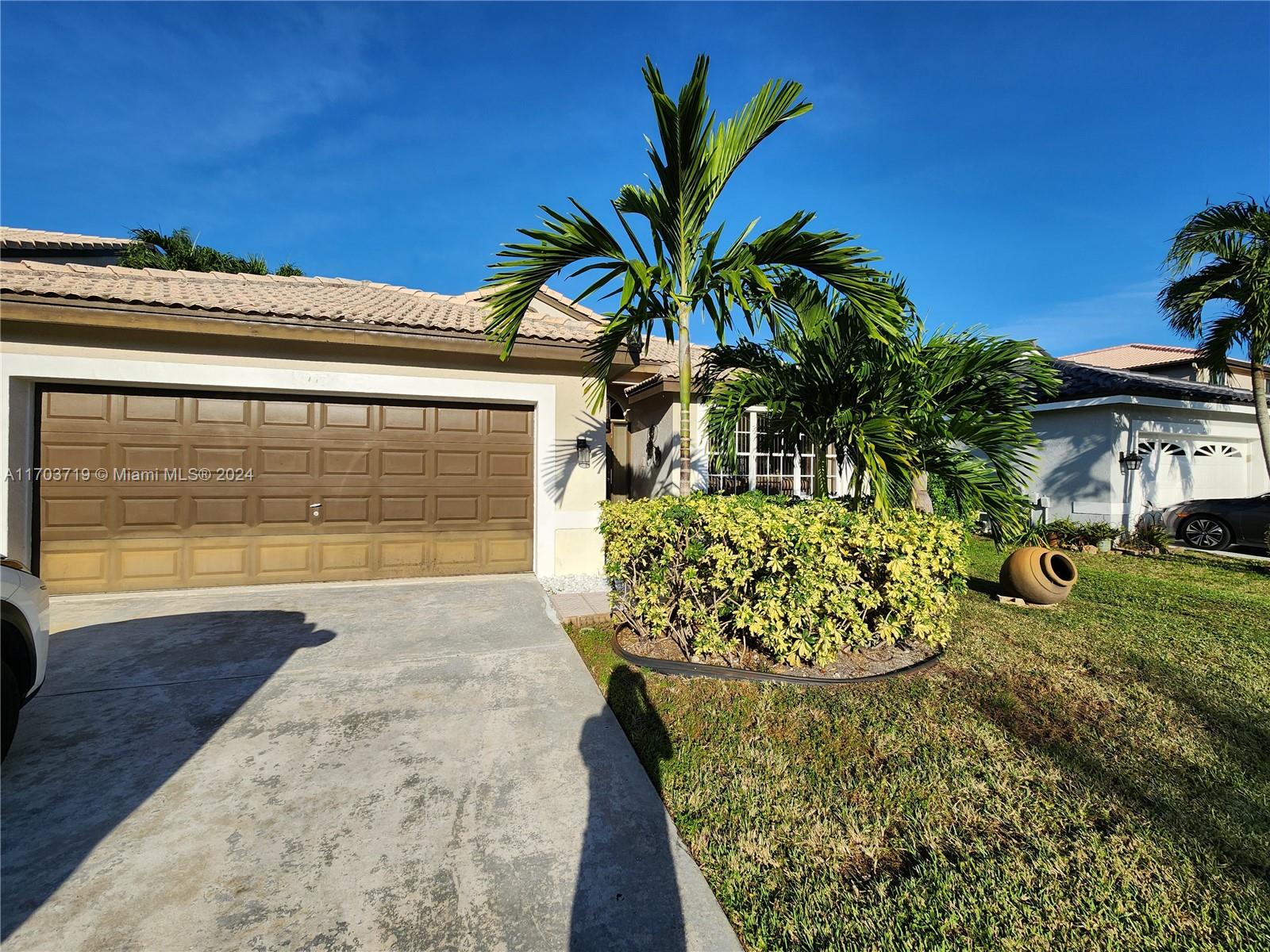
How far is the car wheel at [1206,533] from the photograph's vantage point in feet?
35.4

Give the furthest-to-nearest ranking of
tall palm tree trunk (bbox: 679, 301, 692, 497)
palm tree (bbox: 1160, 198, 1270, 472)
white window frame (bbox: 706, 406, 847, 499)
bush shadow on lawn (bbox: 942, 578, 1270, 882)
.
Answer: white window frame (bbox: 706, 406, 847, 499) → palm tree (bbox: 1160, 198, 1270, 472) → tall palm tree trunk (bbox: 679, 301, 692, 497) → bush shadow on lawn (bbox: 942, 578, 1270, 882)

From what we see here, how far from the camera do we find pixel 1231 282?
9141 mm

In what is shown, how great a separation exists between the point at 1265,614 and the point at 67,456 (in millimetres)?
13423

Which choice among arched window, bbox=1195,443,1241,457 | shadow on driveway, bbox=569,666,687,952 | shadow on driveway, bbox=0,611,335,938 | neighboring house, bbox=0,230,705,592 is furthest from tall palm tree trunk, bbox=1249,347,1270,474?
shadow on driveway, bbox=0,611,335,938

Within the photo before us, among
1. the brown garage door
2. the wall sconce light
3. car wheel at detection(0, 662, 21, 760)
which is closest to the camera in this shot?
car wheel at detection(0, 662, 21, 760)

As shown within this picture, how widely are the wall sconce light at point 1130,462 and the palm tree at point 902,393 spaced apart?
26.1 feet

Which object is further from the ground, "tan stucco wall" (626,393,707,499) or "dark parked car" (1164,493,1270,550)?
"tan stucco wall" (626,393,707,499)

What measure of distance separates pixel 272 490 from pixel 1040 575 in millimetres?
9128

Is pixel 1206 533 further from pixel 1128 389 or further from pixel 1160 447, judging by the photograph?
pixel 1128 389

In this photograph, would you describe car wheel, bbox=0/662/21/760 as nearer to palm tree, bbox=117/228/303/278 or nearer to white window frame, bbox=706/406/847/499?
white window frame, bbox=706/406/847/499

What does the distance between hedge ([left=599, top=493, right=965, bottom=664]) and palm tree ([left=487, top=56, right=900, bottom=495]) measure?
28.8 inches

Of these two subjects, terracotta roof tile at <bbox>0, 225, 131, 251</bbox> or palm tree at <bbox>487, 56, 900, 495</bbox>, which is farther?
terracotta roof tile at <bbox>0, 225, 131, 251</bbox>

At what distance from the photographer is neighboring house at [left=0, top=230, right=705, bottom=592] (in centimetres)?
598

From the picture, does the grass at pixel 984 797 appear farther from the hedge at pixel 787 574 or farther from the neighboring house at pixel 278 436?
the neighboring house at pixel 278 436
